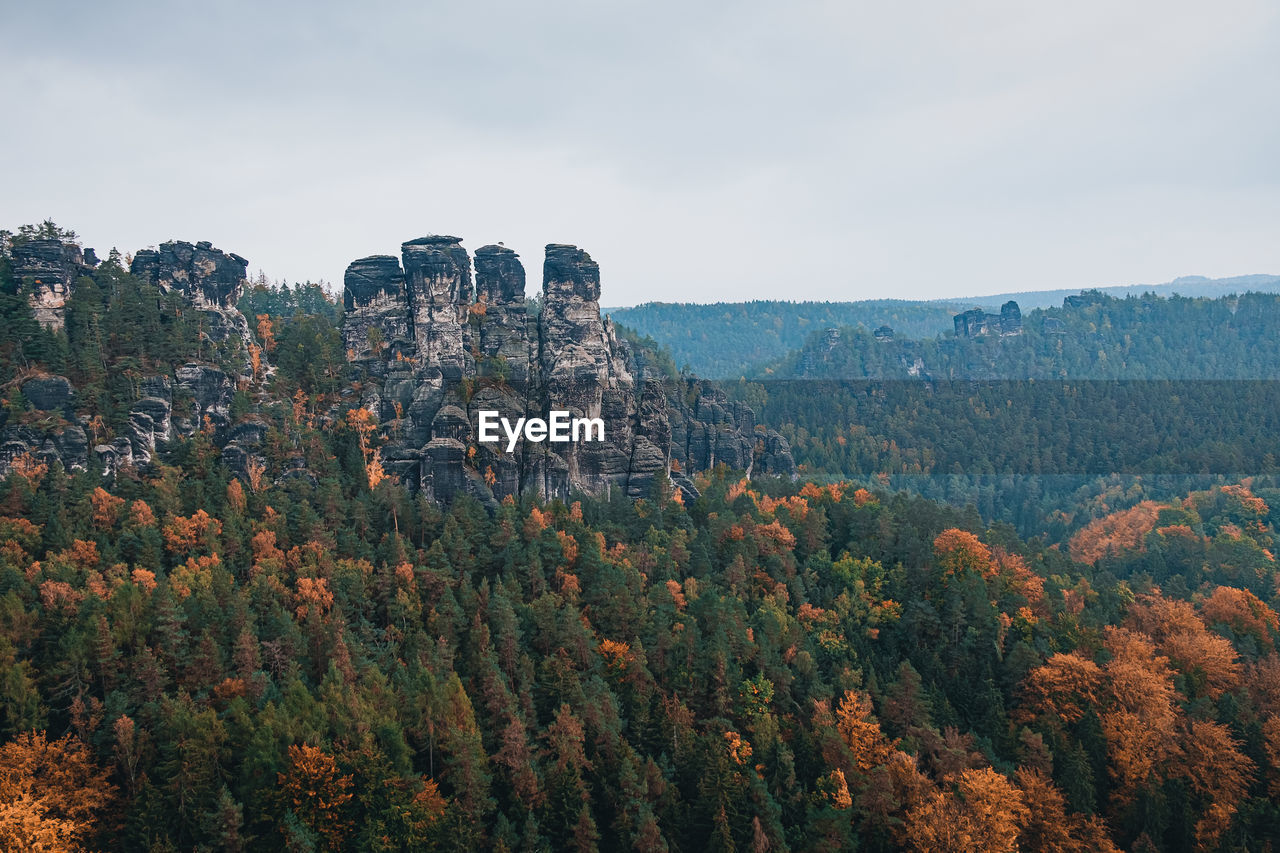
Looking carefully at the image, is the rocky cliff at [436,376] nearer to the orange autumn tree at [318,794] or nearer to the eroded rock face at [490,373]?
the eroded rock face at [490,373]

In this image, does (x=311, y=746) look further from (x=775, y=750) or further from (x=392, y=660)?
(x=775, y=750)

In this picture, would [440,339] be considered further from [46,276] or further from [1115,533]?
[1115,533]

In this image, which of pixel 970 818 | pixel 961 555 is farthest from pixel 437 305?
pixel 970 818

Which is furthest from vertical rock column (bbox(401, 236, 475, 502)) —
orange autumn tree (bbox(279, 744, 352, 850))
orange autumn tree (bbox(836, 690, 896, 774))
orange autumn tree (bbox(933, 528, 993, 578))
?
orange autumn tree (bbox(933, 528, 993, 578))

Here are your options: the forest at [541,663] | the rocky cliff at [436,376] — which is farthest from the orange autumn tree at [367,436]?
the rocky cliff at [436,376]

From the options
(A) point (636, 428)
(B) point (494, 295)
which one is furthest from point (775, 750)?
(B) point (494, 295)
